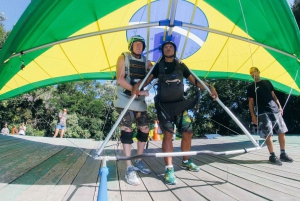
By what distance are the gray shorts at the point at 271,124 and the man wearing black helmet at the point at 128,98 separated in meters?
2.09

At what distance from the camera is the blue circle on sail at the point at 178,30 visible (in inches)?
135

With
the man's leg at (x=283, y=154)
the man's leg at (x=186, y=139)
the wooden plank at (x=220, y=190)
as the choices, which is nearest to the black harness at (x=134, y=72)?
the man's leg at (x=186, y=139)

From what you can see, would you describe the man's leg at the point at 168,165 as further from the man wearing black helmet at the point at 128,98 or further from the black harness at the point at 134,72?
the black harness at the point at 134,72

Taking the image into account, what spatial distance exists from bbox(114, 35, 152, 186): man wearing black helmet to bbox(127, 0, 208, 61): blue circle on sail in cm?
67

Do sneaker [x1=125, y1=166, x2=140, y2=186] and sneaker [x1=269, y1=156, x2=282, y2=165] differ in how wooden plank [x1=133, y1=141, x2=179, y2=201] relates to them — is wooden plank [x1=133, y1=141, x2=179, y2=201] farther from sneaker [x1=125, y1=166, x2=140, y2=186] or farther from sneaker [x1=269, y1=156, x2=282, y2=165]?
sneaker [x1=269, y1=156, x2=282, y2=165]

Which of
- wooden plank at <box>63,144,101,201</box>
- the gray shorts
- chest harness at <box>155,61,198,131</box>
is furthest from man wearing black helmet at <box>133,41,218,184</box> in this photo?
the gray shorts

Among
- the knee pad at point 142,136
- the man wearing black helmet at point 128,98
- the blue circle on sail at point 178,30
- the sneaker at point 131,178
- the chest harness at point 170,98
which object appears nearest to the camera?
the sneaker at point 131,178

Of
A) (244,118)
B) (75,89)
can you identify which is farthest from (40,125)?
(244,118)

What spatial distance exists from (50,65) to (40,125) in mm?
27360

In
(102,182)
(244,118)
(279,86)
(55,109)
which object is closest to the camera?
(102,182)

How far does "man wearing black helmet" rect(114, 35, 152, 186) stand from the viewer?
2648 mm

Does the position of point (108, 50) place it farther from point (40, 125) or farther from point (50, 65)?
point (40, 125)

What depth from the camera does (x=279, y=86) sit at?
5.15 m

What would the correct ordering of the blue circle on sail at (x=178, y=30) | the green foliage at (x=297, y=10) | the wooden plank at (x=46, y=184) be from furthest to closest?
1. the green foliage at (x=297, y=10)
2. the blue circle on sail at (x=178, y=30)
3. the wooden plank at (x=46, y=184)
